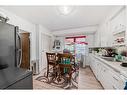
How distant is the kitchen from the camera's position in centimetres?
237

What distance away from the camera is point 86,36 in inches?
245

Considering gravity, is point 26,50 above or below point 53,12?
below

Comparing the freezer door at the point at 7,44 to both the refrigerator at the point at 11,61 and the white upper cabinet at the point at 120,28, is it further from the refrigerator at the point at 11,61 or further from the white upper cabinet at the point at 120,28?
the white upper cabinet at the point at 120,28

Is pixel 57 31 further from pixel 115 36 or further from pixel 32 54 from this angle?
pixel 115 36

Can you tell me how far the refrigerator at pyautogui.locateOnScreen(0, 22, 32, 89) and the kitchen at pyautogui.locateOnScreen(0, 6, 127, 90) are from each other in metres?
1.29

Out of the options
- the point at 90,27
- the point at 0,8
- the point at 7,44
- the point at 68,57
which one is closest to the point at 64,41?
the point at 90,27

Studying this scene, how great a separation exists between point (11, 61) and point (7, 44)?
29 cm

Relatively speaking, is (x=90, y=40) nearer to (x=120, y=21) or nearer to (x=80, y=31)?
(x=80, y=31)

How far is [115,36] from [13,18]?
3.08 meters

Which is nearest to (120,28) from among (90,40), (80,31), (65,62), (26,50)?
(65,62)

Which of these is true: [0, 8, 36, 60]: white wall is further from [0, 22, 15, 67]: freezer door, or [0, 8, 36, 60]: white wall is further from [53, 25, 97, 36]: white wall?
[53, 25, 97, 36]: white wall

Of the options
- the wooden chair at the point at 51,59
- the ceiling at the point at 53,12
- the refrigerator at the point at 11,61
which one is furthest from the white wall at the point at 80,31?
the refrigerator at the point at 11,61

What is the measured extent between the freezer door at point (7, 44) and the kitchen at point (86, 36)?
1.29 meters

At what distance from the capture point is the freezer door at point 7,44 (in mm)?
1499
